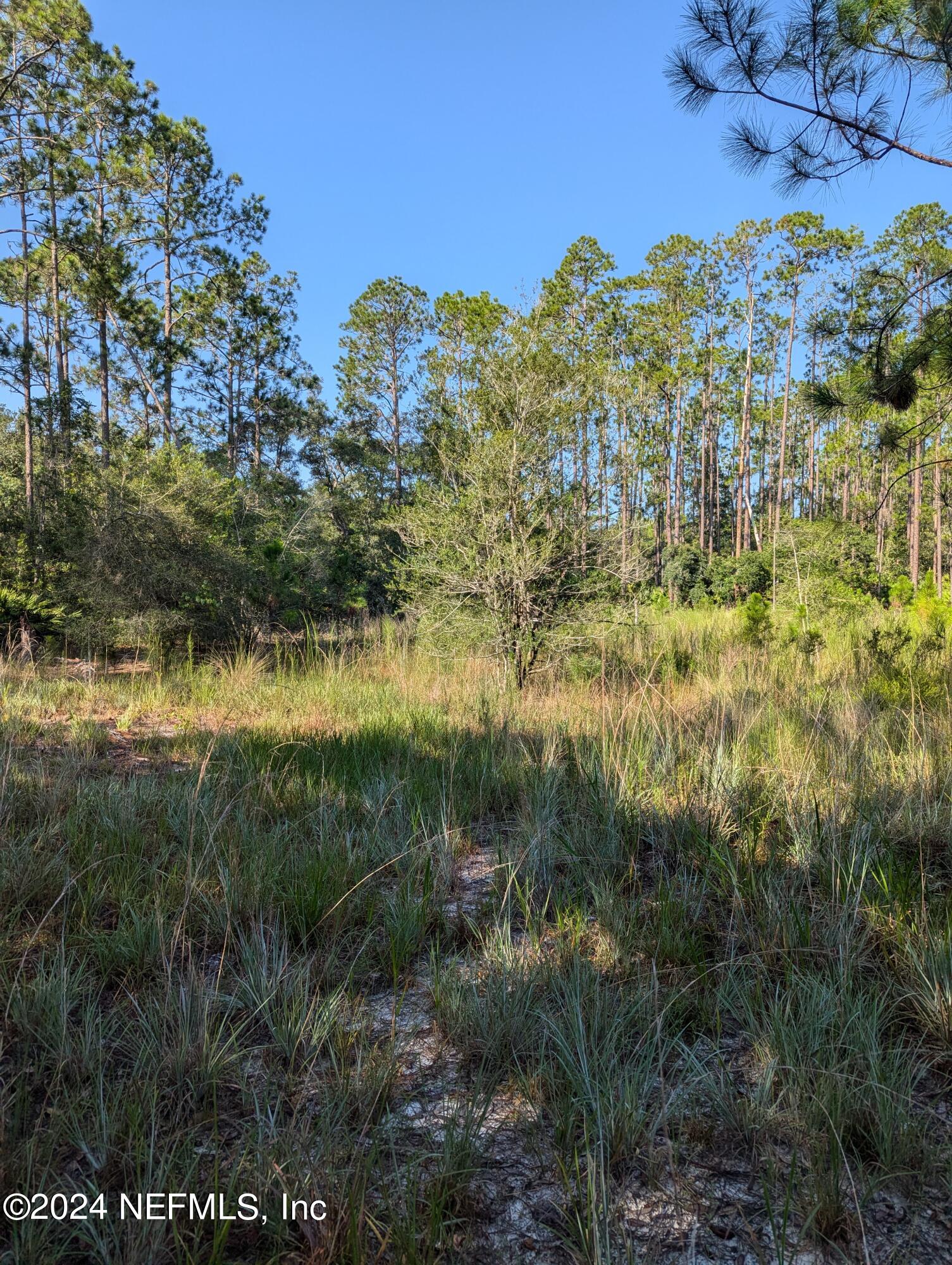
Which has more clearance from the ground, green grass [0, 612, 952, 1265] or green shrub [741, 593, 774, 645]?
green shrub [741, 593, 774, 645]

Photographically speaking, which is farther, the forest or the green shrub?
the green shrub

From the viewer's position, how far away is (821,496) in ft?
128

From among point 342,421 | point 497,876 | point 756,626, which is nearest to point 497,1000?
point 497,876

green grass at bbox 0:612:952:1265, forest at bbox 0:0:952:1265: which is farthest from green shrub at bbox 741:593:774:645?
green grass at bbox 0:612:952:1265

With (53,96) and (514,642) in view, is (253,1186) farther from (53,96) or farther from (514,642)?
(53,96)

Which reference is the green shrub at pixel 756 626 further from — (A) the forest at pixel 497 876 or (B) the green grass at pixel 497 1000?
(B) the green grass at pixel 497 1000

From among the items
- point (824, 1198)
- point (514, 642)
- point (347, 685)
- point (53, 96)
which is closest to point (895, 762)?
point (824, 1198)

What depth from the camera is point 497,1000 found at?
1.74 m

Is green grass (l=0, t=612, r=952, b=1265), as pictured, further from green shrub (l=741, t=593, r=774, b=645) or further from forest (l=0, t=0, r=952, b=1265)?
green shrub (l=741, t=593, r=774, b=645)

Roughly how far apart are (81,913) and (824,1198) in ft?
7.65

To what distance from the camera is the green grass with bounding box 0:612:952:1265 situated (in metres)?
1.22

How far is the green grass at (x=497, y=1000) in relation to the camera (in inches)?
48.0

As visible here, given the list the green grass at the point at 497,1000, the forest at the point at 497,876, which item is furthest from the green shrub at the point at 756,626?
the green grass at the point at 497,1000

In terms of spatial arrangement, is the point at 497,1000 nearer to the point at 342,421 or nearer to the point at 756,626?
the point at 756,626
